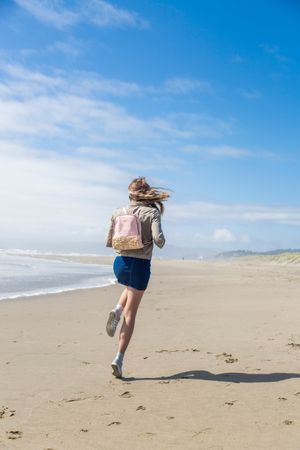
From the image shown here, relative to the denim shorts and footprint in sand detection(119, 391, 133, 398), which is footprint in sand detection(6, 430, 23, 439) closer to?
footprint in sand detection(119, 391, 133, 398)

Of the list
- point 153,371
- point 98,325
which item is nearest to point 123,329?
point 153,371

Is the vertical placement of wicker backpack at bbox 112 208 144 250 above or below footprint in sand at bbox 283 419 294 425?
above

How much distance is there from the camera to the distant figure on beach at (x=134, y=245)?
545 cm

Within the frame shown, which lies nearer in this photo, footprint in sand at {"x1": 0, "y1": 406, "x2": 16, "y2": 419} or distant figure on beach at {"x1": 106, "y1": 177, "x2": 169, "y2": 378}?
footprint in sand at {"x1": 0, "y1": 406, "x2": 16, "y2": 419}

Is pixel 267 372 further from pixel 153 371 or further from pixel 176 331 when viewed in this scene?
pixel 176 331

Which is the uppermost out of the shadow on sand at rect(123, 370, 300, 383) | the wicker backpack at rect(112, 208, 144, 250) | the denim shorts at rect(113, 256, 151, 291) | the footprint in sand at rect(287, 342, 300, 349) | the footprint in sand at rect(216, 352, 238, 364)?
the wicker backpack at rect(112, 208, 144, 250)

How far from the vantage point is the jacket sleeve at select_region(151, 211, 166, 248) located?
17.5 ft

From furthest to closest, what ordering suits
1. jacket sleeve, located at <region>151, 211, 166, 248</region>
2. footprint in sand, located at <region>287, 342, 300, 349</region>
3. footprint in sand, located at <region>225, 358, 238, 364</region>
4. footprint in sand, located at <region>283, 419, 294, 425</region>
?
1. footprint in sand, located at <region>287, 342, 300, 349</region>
2. footprint in sand, located at <region>225, 358, 238, 364</region>
3. jacket sleeve, located at <region>151, 211, 166, 248</region>
4. footprint in sand, located at <region>283, 419, 294, 425</region>

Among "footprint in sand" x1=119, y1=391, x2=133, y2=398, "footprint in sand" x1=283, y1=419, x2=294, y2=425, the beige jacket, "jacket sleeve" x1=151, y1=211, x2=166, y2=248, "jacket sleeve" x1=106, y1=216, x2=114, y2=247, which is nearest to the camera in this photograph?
"footprint in sand" x1=283, y1=419, x2=294, y2=425

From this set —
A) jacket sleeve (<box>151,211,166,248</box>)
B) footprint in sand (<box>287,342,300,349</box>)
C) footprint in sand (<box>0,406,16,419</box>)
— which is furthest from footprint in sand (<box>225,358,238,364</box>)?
footprint in sand (<box>0,406,16,419</box>)

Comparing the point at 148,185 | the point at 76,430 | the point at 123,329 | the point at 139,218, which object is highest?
the point at 148,185

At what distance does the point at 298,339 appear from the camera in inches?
300

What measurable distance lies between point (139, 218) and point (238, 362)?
2.31 meters

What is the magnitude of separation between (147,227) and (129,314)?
103cm
